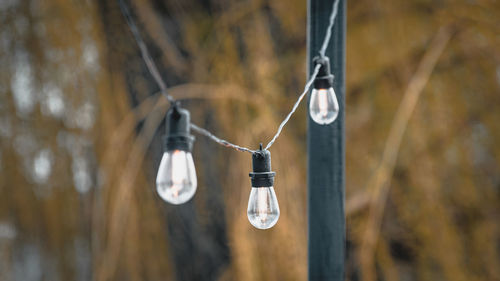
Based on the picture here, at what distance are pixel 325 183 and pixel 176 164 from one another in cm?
34

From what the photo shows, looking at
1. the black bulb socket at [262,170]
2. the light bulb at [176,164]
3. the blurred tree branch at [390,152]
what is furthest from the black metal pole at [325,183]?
the blurred tree branch at [390,152]

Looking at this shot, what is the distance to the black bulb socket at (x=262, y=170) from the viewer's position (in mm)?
704

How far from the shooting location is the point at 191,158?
0.67m

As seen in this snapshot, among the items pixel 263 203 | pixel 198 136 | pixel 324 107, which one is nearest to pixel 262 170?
pixel 263 203

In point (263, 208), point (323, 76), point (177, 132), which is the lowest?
point (263, 208)

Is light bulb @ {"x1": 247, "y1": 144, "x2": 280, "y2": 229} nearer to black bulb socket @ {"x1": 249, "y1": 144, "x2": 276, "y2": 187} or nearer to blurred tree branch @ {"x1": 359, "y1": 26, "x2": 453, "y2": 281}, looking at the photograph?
black bulb socket @ {"x1": 249, "y1": 144, "x2": 276, "y2": 187}

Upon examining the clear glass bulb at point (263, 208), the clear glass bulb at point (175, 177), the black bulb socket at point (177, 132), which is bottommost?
the clear glass bulb at point (263, 208)

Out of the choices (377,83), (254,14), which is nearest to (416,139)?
(377,83)

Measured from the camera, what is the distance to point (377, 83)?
197 cm

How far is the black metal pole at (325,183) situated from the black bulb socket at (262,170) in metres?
0.18

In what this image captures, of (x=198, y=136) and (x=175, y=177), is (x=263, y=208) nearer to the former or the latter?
(x=175, y=177)

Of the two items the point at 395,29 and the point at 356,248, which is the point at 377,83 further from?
the point at 356,248

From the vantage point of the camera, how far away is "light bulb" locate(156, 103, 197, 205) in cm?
63

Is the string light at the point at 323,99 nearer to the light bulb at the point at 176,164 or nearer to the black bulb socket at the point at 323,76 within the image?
the black bulb socket at the point at 323,76
